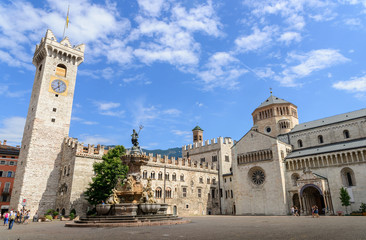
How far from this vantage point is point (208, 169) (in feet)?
179

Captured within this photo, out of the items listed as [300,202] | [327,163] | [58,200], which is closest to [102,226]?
[58,200]

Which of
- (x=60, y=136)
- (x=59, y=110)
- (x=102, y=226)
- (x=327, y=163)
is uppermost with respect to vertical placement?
(x=59, y=110)

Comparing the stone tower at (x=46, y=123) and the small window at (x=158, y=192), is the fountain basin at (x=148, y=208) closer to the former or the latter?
the small window at (x=158, y=192)

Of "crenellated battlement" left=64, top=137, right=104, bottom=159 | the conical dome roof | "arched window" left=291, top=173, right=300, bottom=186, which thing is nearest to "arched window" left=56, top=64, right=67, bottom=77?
"crenellated battlement" left=64, top=137, right=104, bottom=159

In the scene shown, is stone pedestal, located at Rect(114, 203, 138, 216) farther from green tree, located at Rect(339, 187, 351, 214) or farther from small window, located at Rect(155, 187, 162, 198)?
green tree, located at Rect(339, 187, 351, 214)

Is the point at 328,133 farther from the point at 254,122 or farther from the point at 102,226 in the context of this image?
the point at 102,226

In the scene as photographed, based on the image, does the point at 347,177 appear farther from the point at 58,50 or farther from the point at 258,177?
the point at 58,50

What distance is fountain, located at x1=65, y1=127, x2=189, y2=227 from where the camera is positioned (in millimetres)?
16438

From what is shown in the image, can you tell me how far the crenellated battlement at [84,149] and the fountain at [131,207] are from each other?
20.2 meters

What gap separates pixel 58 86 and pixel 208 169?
34.5 m

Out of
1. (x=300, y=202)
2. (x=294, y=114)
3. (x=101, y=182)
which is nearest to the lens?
(x=101, y=182)

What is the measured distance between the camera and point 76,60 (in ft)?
161

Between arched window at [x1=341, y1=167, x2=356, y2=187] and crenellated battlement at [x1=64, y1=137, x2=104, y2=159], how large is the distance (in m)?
36.7

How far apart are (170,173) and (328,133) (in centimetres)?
2960
